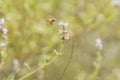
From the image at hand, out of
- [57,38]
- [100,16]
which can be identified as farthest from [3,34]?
[100,16]

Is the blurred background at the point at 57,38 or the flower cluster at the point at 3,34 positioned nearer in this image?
the flower cluster at the point at 3,34

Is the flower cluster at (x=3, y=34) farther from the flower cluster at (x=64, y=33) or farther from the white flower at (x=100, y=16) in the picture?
the white flower at (x=100, y=16)

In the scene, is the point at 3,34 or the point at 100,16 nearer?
the point at 3,34

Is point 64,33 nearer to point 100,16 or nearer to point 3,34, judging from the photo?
point 3,34

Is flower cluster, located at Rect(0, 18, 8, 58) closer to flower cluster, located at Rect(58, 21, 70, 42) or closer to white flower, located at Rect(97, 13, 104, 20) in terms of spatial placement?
flower cluster, located at Rect(58, 21, 70, 42)

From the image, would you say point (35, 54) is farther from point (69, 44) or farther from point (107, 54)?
point (107, 54)

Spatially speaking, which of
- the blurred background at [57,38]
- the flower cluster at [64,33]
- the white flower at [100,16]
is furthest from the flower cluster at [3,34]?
the white flower at [100,16]

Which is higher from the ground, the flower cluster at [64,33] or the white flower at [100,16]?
the white flower at [100,16]

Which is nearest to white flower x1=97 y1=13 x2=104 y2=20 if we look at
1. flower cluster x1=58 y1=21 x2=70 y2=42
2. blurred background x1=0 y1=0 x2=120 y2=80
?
blurred background x1=0 y1=0 x2=120 y2=80
